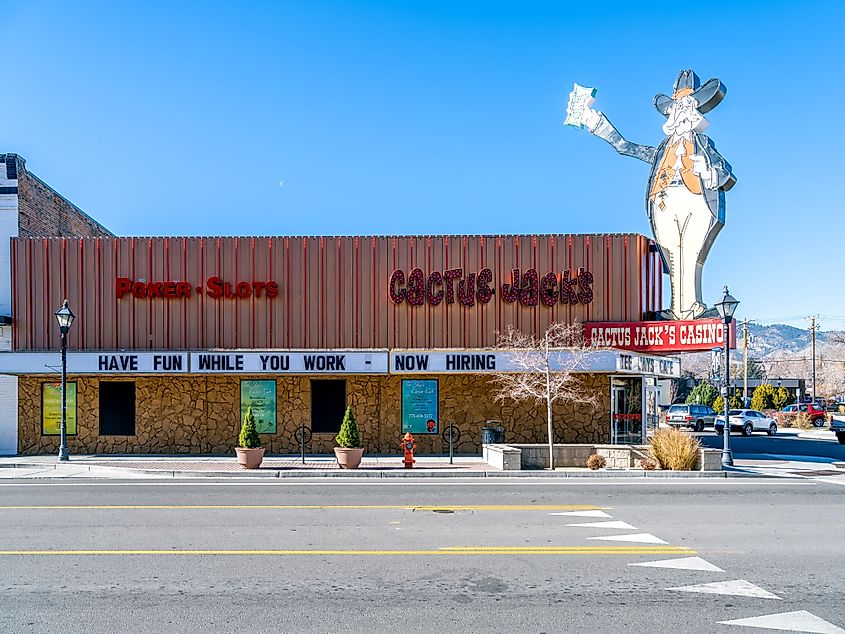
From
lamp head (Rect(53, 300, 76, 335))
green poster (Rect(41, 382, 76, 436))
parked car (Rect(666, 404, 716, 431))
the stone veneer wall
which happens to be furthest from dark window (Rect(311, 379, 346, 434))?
parked car (Rect(666, 404, 716, 431))

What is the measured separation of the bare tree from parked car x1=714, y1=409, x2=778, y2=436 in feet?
69.8

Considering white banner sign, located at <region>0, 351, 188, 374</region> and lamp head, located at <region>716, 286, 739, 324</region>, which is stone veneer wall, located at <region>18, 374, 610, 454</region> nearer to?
white banner sign, located at <region>0, 351, 188, 374</region>

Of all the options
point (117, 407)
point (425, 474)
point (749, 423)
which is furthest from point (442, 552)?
point (749, 423)

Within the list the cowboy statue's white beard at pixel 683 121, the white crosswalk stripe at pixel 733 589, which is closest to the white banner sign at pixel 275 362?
the cowboy statue's white beard at pixel 683 121

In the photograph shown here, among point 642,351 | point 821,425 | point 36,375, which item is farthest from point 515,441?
point 821,425

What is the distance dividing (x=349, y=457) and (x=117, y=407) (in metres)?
9.12

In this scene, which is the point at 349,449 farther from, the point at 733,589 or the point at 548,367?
the point at 733,589

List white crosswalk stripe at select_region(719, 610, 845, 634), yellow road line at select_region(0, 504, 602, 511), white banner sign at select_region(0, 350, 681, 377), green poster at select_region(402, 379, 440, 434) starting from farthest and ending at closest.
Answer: green poster at select_region(402, 379, 440, 434) → white banner sign at select_region(0, 350, 681, 377) → yellow road line at select_region(0, 504, 602, 511) → white crosswalk stripe at select_region(719, 610, 845, 634)

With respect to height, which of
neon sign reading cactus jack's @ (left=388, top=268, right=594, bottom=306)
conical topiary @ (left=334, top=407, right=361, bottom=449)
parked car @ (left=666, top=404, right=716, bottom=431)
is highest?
neon sign reading cactus jack's @ (left=388, top=268, right=594, bottom=306)

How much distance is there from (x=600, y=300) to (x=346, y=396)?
27.4ft

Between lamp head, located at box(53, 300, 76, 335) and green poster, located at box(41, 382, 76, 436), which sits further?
green poster, located at box(41, 382, 76, 436)

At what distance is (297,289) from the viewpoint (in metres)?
25.1

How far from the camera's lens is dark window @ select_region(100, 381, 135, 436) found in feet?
82.2

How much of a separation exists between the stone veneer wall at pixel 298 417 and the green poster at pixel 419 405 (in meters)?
0.20
